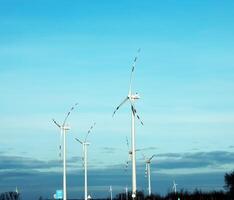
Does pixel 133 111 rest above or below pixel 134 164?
above

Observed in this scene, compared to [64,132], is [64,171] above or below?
below

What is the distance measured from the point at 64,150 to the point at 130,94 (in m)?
33.1

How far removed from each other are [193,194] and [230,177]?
12.2 meters

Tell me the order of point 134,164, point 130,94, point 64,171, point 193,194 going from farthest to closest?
point 193,194 → point 64,171 → point 130,94 → point 134,164

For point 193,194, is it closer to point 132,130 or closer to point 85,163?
point 85,163

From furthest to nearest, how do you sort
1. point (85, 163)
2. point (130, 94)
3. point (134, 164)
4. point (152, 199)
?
point (152, 199) < point (85, 163) < point (130, 94) < point (134, 164)

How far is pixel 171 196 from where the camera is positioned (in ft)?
656

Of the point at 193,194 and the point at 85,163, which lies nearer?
the point at 85,163

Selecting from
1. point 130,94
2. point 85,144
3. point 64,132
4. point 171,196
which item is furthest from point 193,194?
point 130,94

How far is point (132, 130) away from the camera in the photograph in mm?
93062

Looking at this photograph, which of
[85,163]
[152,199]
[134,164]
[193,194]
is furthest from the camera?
[193,194]

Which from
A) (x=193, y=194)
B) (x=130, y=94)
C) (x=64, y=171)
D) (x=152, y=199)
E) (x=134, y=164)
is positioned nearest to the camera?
(x=134, y=164)

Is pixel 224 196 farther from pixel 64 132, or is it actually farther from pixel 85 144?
pixel 64 132

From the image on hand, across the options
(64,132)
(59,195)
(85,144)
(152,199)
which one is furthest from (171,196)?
(64,132)
